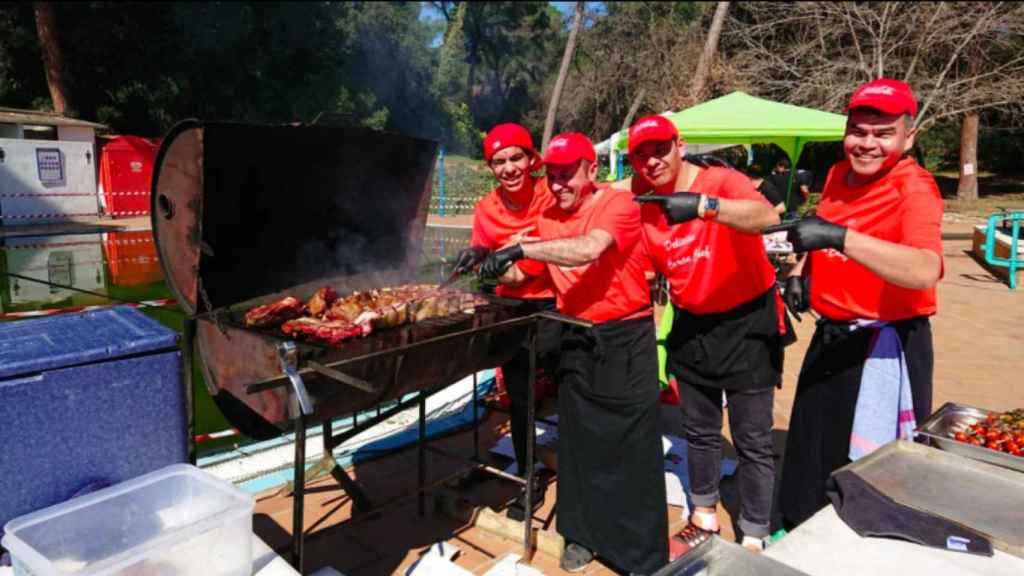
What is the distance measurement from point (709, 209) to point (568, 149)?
765 mm

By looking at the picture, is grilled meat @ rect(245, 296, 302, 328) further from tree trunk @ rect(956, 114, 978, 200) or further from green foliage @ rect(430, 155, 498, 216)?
tree trunk @ rect(956, 114, 978, 200)

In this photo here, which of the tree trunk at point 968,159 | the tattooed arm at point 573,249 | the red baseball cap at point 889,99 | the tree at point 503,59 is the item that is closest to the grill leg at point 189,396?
the tattooed arm at point 573,249

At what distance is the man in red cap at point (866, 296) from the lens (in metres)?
2.27

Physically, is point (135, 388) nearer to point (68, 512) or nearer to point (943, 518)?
point (68, 512)

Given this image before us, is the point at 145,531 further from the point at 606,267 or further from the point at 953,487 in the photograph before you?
Result: the point at 953,487

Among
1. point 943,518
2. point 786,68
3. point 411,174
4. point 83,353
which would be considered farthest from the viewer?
point 786,68

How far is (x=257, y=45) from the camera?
34875 millimetres

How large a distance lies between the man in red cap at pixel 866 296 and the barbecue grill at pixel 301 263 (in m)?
1.30

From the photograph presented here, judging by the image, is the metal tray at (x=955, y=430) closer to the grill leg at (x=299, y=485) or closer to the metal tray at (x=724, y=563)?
the metal tray at (x=724, y=563)

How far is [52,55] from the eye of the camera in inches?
1000

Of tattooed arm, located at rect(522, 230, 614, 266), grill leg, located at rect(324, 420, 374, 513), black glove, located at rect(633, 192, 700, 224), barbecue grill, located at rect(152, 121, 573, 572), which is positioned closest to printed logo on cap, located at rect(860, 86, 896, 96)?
black glove, located at rect(633, 192, 700, 224)

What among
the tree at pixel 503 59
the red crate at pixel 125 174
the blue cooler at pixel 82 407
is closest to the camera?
the blue cooler at pixel 82 407

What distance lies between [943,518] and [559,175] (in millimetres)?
1963

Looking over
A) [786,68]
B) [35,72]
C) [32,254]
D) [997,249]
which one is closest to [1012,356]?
[997,249]
